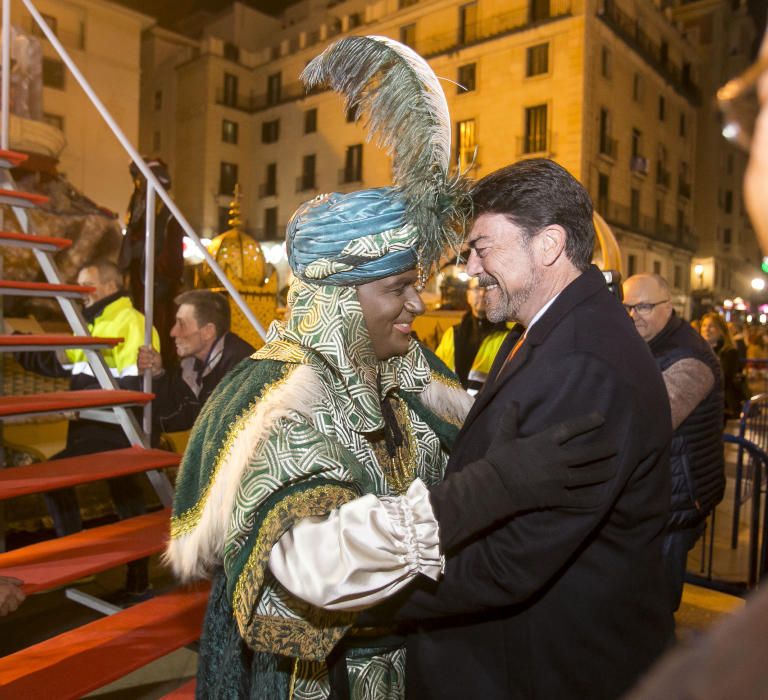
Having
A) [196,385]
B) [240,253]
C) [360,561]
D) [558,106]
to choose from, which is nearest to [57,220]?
[240,253]

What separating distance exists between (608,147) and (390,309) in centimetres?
2747

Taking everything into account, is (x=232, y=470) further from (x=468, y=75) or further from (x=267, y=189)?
(x=267, y=189)

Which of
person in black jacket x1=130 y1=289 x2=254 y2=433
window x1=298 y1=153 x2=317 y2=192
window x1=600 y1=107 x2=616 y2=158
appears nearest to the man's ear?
person in black jacket x1=130 y1=289 x2=254 y2=433

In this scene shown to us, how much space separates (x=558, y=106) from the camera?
957 inches

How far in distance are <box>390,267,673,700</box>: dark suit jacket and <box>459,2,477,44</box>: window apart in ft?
96.1

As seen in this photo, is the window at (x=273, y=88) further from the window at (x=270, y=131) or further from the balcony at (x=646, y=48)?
the balcony at (x=646, y=48)

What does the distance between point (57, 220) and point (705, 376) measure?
9.57m

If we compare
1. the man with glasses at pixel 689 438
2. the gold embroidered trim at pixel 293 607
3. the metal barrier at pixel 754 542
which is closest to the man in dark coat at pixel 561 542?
the gold embroidered trim at pixel 293 607

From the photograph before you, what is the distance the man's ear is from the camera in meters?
1.70

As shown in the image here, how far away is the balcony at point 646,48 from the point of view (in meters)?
25.5

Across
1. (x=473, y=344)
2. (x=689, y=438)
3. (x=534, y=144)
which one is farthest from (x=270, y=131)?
(x=689, y=438)

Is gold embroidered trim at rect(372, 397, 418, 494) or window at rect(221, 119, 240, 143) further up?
window at rect(221, 119, 240, 143)

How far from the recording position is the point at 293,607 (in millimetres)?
1409

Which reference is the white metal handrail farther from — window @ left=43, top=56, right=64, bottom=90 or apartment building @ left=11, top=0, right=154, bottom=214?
window @ left=43, top=56, right=64, bottom=90
